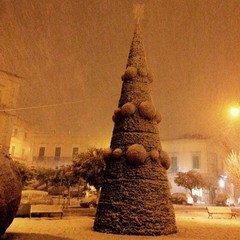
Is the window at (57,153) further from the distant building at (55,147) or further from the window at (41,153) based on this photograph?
the window at (41,153)

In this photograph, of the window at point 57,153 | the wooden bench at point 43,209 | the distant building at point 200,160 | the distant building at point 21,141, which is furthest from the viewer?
the window at point 57,153

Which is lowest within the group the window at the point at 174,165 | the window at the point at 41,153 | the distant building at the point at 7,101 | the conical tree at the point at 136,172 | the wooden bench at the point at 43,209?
the wooden bench at the point at 43,209

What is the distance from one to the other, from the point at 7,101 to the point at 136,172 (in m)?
29.3

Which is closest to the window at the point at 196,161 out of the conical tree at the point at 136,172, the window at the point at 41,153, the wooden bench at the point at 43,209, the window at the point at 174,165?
the window at the point at 174,165

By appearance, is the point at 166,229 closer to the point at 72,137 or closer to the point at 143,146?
the point at 143,146

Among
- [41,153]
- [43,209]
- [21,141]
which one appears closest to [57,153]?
[41,153]

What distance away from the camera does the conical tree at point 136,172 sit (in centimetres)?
916

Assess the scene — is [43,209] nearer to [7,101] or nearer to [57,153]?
[7,101]

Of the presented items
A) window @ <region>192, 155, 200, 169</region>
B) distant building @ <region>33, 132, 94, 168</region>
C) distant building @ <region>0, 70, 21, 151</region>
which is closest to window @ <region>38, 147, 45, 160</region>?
distant building @ <region>33, 132, 94, 168</region>

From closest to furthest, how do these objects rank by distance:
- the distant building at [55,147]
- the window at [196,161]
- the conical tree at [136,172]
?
the conical tree at [136,172], the window at [196,161], the distant building at [55,147]

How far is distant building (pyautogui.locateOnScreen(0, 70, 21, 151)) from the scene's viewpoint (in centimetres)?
3434

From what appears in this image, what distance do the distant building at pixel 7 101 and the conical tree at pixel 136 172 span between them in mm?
26774

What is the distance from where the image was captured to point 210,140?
139 feet

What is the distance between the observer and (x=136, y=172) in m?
9.67
